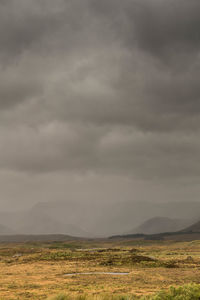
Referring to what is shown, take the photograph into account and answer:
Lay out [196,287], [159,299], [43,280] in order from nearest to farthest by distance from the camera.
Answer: [159,299]
[196,287]
[43,280]

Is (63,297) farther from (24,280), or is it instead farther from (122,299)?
(24,280)

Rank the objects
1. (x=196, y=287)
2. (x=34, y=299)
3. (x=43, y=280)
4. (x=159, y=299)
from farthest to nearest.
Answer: (x=43, y=280)
(x=34, y=299)
(x=196, y=287)
(x=159, y=299)

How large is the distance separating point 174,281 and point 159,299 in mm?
20669

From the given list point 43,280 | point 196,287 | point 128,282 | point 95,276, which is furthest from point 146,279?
point 196,287

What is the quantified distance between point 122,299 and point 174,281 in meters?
19.0

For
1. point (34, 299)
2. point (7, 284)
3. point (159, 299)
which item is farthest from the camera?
point (7, 284)

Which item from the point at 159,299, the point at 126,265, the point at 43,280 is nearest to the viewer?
the point at 159,299

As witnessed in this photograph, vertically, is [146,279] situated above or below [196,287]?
below

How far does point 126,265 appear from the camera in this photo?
59.6m

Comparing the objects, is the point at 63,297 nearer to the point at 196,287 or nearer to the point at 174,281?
the point at 196,287

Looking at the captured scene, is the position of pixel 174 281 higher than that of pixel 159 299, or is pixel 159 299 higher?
pixel 159 299

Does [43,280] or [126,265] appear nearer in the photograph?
[43,280]

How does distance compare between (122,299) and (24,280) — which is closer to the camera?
(122,299)

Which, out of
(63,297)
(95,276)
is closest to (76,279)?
(95,276)
